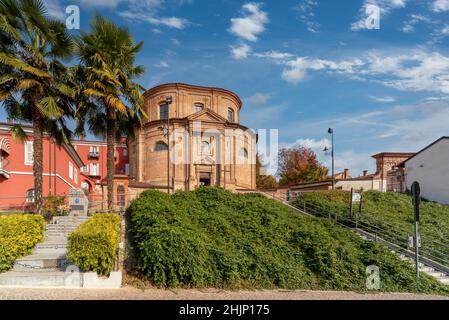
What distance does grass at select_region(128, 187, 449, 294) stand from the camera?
8820 mm

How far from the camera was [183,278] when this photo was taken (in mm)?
8648

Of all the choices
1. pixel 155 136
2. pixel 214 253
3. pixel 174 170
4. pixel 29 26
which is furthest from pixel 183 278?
pixel 155 136

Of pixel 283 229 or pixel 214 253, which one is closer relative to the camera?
pixel 214 253

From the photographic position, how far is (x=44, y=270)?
8.96 metres

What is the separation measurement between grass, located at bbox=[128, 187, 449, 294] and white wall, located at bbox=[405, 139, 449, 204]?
2104cm

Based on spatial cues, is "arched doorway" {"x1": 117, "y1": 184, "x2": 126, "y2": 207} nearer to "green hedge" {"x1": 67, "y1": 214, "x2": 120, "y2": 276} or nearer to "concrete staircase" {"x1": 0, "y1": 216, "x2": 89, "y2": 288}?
"concrete staircase" {"x1": 0, "y1": 216, "x2": 89, "y2": 288}

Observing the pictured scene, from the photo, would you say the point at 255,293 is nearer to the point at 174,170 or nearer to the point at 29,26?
the point at 29,26

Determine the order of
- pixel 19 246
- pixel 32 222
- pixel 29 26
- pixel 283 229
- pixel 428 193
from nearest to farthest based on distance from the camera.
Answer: pixel 19 246
pixel 32 222
pixel 283 229
pixel 29 26
pixel 428 193

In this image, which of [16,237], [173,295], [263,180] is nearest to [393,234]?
[173,295]

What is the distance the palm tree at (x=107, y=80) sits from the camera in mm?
15875

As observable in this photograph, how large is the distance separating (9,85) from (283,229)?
1357 cm

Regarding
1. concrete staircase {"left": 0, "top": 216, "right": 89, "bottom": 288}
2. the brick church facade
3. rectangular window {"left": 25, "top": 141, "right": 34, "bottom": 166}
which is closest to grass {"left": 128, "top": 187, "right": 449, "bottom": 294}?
concrete staircase {"left": 0, "top": 216, "right": 89, "bottom": 288}

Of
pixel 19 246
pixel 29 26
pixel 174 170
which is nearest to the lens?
pixel 19 246

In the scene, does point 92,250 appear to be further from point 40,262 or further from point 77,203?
point 77,203
